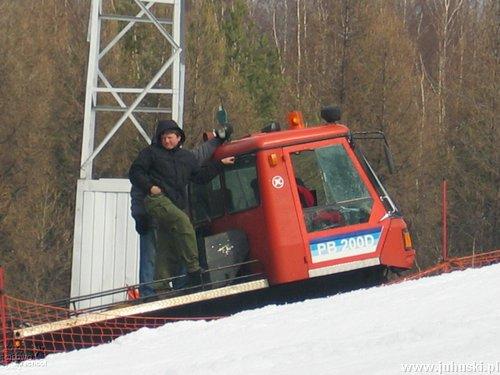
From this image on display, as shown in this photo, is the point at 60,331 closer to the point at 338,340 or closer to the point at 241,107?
the point at 338,340

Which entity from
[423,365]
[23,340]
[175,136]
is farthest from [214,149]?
[423,365]

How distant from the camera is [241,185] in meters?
11.1

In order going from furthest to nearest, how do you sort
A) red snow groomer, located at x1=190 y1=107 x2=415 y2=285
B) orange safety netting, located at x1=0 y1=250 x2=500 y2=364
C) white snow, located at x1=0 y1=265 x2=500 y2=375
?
red snow groomer, located at x1=190 y1=107 x2=415 y2=285, orange safety netting, located at x1=0 y1=250 x2=500 y2=364, white snow, located at x1=0 y1=265 x2=500 y2=375

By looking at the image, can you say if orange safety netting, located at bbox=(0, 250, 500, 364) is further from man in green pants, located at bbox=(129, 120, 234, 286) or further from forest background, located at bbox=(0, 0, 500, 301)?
forest background, located at bbox=(0, 0, 500, 301)

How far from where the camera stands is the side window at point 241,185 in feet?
36.1

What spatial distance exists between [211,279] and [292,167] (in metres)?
1.17

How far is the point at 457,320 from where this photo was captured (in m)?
7.77

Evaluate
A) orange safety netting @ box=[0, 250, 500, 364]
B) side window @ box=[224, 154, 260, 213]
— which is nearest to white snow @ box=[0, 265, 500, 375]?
orange safety netting @ box=[0, 250, 500, 364]

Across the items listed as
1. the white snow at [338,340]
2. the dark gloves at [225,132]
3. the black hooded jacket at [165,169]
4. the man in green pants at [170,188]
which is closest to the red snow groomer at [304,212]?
the dark gloves at [225,132]

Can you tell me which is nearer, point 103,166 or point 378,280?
point 378,280

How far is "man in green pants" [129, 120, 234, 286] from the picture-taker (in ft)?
34.7

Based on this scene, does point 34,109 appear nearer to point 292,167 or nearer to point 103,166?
point 103,166
